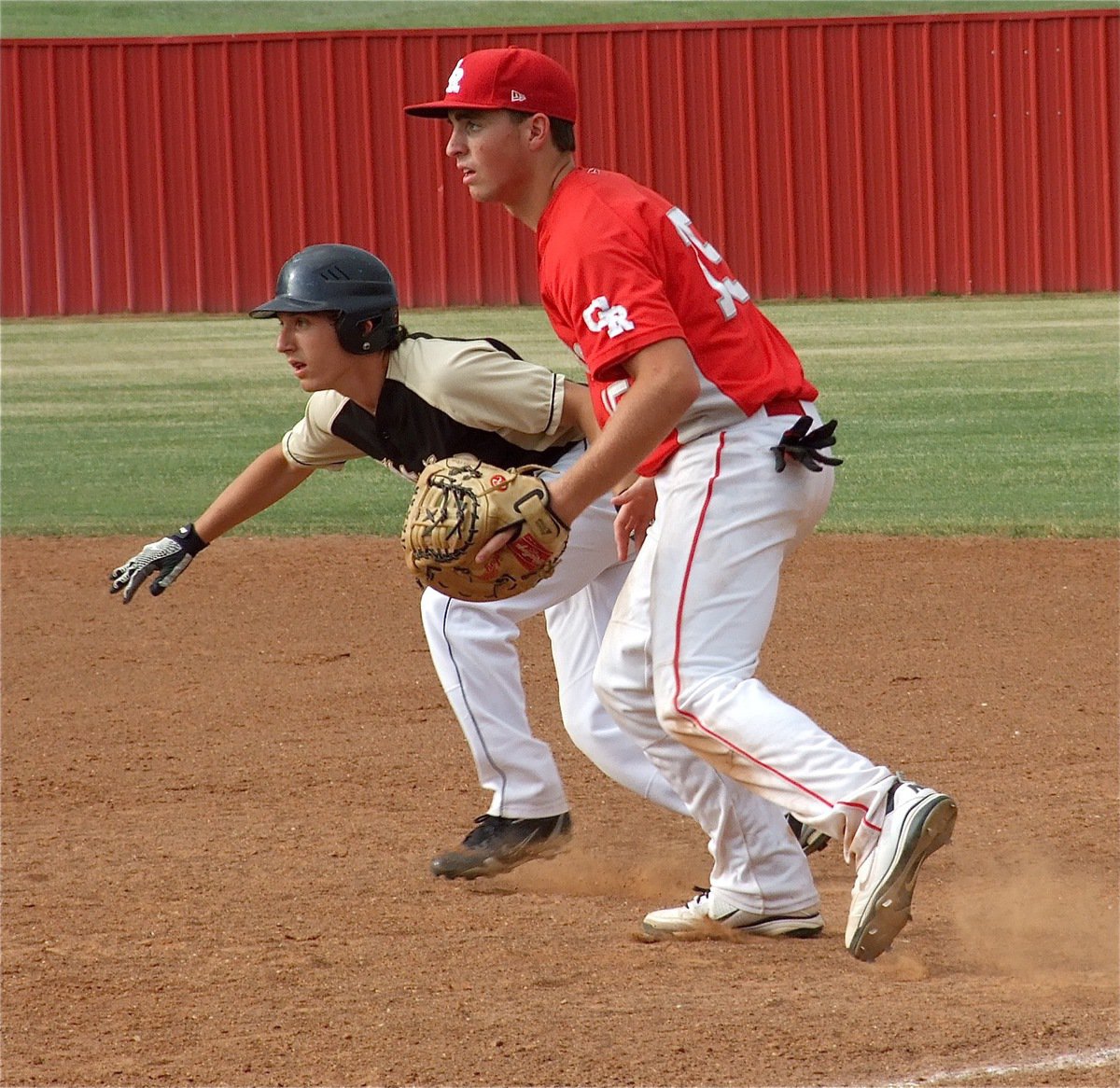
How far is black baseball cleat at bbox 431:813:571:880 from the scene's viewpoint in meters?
4.18

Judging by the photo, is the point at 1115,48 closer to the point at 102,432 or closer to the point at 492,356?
the point at 102,432

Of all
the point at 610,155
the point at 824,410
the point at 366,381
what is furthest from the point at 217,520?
the point at 610,155

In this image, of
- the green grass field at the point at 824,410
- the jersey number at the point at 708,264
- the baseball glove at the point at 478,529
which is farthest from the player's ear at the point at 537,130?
the green grass field at the point at 824,410

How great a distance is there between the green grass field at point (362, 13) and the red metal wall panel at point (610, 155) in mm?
7736

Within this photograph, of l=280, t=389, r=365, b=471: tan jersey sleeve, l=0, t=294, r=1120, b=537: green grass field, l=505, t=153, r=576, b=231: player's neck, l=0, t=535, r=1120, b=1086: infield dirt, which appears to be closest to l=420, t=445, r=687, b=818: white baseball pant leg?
l=0, t=535, r=1120, b=1086: infield dirt

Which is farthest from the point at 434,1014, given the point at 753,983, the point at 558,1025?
the point at 753,983

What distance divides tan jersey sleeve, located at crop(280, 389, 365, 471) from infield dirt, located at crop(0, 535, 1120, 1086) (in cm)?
98

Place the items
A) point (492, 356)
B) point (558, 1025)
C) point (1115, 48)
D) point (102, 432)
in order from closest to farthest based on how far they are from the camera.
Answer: point (558, 1025)
point (492, 356)
point (102, 432)
point (1115, 48)

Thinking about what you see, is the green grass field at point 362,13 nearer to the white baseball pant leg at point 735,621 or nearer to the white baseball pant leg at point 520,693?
the white baseball pant leg at point 520,693

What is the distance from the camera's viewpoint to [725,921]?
365 cm

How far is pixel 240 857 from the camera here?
4410mm

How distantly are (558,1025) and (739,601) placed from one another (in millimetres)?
840

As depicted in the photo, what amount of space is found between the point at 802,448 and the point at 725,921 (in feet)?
3.28

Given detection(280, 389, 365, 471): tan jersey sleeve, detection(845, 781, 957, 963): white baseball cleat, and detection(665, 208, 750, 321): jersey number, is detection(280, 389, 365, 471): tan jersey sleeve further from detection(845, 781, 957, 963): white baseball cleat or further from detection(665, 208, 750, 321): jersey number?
detection(845, 781, 957, 963): white baseball cleat
